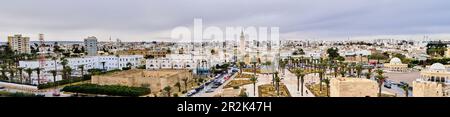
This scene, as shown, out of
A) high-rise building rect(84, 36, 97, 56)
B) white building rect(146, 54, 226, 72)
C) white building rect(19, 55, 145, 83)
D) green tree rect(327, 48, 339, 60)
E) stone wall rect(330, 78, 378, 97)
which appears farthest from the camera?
green tree rect(327, 48, 339, 60)

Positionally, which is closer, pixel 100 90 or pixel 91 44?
pixel 100 90

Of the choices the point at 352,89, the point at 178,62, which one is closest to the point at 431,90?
the point at 352,89

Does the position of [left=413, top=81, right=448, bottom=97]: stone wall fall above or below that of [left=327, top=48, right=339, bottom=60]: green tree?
below

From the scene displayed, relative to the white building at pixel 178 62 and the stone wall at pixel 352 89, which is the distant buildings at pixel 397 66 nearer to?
the white building at pixel 178 62

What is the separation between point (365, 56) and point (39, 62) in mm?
13950

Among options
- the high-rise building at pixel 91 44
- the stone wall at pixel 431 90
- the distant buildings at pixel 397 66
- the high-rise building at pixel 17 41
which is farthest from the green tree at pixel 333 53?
the high-rise building at pixel 17 41

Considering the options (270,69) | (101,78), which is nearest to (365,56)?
(270,69)

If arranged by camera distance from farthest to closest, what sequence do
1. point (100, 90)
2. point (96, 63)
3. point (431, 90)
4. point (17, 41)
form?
point (96, 63)
point (100, 90)
point (17, 41)
point (431, 90)

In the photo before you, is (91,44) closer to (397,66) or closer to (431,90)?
(431,90)

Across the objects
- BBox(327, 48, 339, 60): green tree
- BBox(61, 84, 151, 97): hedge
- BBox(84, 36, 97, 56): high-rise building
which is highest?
BBox(84, 36, 97, 56): high-rise building

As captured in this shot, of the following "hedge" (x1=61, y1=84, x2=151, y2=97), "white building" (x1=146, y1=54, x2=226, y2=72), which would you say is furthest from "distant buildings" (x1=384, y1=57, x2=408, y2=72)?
"hedge" (x1=61, y1=84, x2=151, y2=97)

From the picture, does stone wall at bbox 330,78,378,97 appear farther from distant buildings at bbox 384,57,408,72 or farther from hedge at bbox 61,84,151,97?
distant buildings at bbox 384,57,408,72

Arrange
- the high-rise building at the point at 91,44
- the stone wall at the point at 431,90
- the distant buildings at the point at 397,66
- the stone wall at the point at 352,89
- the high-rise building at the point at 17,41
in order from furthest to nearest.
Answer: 1. the distant buildings at the point at 397,66
2. the high-rise building at the point at 91,44
3. the stone wall at the point at 431,90
4. the stone wall at the point at 352,89
5. the high-rise building at the point at 17,41

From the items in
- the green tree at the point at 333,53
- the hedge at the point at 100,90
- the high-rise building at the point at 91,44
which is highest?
the high-rise building at the point at 91,44
